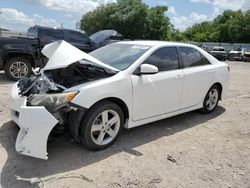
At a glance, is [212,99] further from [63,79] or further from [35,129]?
[35,129]

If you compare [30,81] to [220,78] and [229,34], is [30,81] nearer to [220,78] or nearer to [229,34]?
[220,78]

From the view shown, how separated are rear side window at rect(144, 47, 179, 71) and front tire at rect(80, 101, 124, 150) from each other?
41.2 inches

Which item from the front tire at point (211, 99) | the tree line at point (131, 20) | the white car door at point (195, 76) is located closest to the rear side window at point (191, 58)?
the white car door at point (195, 76)

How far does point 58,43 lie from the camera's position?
14.7 feet

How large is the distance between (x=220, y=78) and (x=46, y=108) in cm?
397

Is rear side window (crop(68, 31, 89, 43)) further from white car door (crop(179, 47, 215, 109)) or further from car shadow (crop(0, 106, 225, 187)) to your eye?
car shadow (crop(0, 106, 225, 187))

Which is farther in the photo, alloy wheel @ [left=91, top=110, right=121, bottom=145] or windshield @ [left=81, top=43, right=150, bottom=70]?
windshield @ [left=81, top=43, right=150, bottom=70]

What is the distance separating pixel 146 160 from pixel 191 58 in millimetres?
2477

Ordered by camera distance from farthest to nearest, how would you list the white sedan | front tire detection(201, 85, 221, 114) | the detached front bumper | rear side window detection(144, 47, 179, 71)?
front tire detection(201, 85, 221, 114) → rear side window detection(144, 47, 179, 71) → the white sedan → the detached front bumper

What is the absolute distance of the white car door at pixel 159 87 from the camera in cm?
438

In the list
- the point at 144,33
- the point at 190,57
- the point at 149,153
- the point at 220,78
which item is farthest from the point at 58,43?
the point at 144,33

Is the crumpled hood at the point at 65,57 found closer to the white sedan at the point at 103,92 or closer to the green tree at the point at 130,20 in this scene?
the white sedan at the point at 103,92

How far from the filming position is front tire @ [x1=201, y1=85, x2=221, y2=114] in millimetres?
5945

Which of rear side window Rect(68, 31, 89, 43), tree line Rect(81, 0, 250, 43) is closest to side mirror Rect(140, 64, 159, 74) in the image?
rear side window Rect(68, 31, 89, 43)
